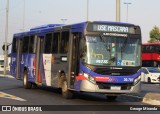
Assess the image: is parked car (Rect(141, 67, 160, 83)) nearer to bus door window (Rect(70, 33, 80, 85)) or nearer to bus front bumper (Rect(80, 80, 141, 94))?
bus door window (Rect(70, 33, 80, 85))

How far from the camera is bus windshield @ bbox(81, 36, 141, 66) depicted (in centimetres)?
1616

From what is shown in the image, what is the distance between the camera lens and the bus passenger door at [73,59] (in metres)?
16.9

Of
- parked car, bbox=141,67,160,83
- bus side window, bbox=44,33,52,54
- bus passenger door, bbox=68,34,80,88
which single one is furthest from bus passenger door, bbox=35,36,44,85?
parked car, bbox=141,67,160,83

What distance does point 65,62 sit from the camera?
706 inches

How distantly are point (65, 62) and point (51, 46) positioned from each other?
218 centimetres

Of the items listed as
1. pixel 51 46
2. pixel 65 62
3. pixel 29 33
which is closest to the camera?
pixel 65 62

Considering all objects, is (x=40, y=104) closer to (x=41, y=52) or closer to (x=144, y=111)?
(x=144, y=111)

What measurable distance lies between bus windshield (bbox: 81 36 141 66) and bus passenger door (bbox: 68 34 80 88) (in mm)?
678

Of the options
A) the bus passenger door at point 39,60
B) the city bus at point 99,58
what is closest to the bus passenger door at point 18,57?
the bus passenger door at point 39,60

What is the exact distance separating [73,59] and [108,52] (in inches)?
66.0

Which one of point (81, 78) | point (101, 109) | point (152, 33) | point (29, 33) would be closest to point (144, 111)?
point (101, 109)

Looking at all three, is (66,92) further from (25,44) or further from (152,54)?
(152,54)

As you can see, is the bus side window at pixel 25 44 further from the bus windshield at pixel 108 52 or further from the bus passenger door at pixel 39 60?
the bus windshield at pixel 108 52

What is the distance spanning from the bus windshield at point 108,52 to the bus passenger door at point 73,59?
2.22 ft
